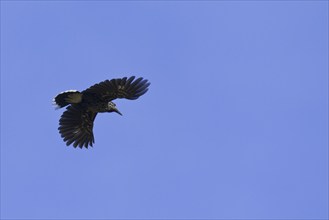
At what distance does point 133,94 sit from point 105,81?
1202 millimetres

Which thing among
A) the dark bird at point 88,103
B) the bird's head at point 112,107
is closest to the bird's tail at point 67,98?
the dark bird at point 88,103

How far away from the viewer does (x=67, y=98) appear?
3334 cm

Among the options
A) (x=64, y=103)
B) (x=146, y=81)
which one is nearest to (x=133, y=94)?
(x=146, y=81)

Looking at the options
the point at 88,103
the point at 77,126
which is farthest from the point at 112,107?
the point at 77,126

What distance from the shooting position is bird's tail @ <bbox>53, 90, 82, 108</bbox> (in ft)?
108

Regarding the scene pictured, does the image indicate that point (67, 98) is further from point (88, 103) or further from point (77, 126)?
point (77, 126)

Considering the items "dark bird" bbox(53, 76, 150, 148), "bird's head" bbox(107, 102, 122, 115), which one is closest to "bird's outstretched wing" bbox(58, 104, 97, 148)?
"dark bird" bbox(53, 76, 150, 148)

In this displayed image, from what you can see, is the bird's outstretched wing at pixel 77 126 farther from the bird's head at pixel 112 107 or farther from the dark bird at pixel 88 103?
the bird's head at pixel 112 107

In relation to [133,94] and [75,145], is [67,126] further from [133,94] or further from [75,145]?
[133,94]

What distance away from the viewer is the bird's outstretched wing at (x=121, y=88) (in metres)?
32.3

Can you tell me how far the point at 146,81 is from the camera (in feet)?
107

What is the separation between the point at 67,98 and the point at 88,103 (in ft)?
2.83

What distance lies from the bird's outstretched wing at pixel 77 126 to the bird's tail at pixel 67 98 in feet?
2.68

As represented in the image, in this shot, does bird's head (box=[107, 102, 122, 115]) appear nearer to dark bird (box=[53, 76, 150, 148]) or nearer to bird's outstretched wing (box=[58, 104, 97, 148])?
dark bird (box=[53, 76, 150, 148])
